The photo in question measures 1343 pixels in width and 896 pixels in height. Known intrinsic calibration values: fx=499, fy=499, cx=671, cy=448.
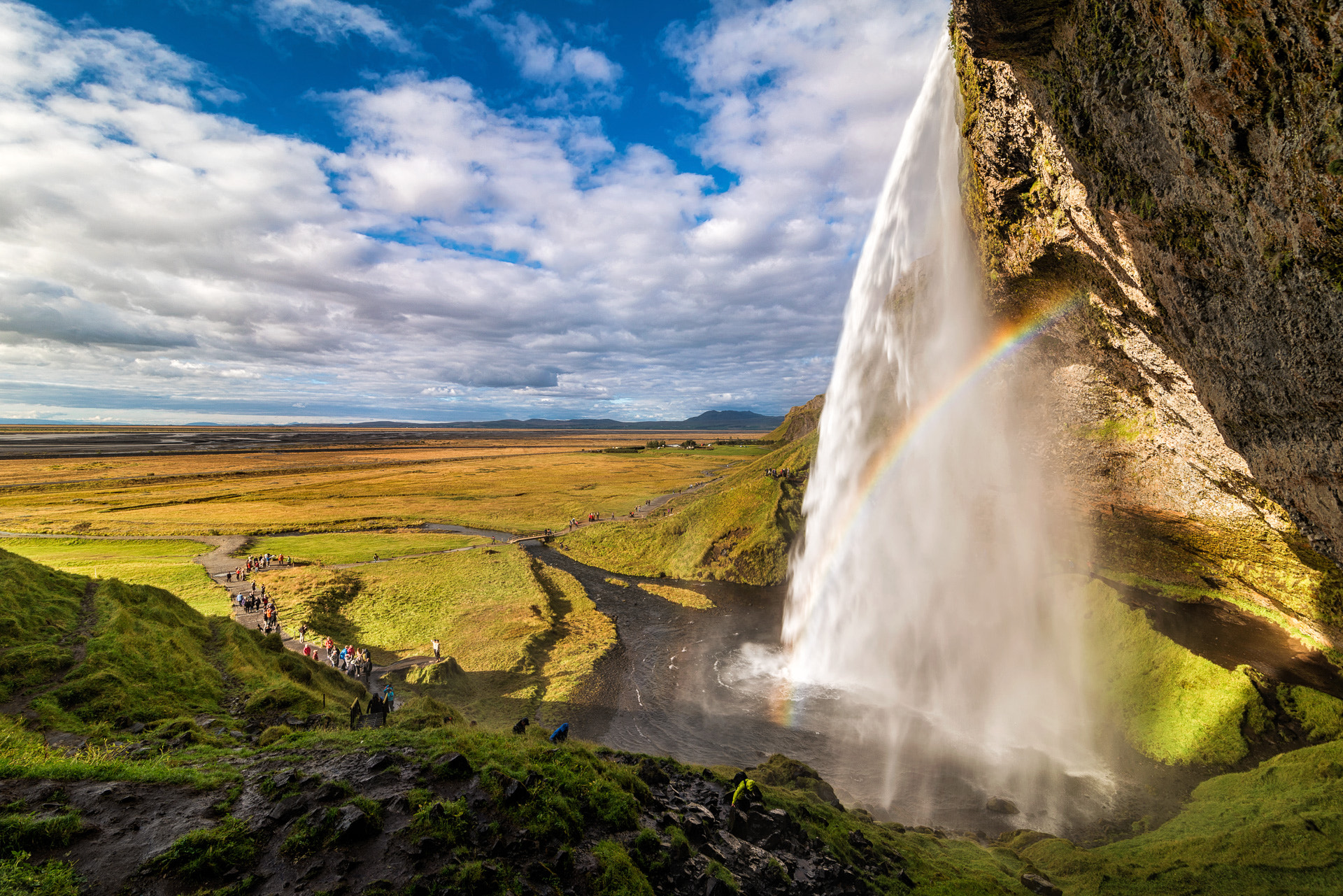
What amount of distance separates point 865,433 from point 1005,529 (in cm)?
924

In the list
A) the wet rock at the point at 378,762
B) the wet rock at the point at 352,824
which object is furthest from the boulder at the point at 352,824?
the wet rock at the point at 378,762

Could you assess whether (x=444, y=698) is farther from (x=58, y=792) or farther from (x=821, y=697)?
(x=821, y=697)

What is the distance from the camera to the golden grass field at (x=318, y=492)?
59938 millimetres

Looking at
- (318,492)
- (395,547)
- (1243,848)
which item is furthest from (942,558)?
(318,492)

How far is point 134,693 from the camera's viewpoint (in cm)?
1259

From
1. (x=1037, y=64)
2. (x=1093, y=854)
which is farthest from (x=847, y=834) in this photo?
(x=1037, y=64)

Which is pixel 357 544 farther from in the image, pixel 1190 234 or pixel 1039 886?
pixel 1190 234

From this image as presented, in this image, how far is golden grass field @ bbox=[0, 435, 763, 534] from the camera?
197ft

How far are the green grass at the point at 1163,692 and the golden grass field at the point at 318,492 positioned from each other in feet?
165

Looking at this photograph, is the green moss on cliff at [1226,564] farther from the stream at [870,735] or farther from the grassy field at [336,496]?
the grassy field at [336,496]

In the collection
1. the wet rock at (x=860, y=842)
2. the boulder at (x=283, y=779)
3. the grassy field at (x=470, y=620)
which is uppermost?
the boulder at (x=283, y=779)

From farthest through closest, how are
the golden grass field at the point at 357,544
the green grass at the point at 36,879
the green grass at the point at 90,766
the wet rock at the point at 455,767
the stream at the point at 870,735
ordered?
the golden grass field at the point at 357,544 < the stream at the point at 870,735 < the wet rock at the point at 455,767 < the green grass at the point at 90,766 < the green grass at the point at 36,879

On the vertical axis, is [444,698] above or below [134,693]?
below

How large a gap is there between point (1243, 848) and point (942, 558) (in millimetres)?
16797
